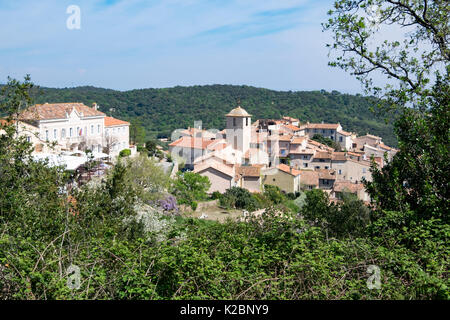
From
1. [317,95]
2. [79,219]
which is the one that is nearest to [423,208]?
[79,219]

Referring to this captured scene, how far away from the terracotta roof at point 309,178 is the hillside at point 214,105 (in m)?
37.7

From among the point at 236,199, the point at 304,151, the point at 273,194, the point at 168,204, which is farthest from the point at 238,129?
the point at 168,204

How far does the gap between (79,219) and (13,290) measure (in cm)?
431

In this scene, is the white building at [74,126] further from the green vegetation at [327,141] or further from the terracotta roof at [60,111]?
the green vegetation at [327,141]

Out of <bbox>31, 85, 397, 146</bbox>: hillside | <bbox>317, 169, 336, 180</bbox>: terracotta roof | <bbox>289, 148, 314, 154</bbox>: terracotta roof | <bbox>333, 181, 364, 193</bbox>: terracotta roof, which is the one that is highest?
<bbox>31, 85, 397, 146</bbox>: hillside

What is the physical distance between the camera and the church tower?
5416 cm

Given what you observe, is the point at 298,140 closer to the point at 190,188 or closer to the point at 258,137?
the point at 258,137

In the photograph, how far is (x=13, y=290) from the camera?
4062 millimetres

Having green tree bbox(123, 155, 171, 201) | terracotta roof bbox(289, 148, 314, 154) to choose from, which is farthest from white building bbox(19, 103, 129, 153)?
terracotta roof bbox(289, 148, 314, 154)

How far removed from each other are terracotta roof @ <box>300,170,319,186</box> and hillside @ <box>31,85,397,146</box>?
37689mm

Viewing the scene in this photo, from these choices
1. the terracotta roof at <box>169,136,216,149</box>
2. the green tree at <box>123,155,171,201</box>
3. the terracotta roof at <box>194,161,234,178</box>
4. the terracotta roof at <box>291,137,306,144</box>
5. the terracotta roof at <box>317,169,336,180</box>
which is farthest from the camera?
the terracotta roof at <box>291,137,306,144</box>

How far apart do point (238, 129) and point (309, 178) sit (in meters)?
10.4

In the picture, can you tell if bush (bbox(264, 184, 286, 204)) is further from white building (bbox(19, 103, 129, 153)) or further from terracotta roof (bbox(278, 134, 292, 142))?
terracotta roof (bbox(278, 134, 292, 142))

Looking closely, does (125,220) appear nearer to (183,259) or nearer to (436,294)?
(183,259)
